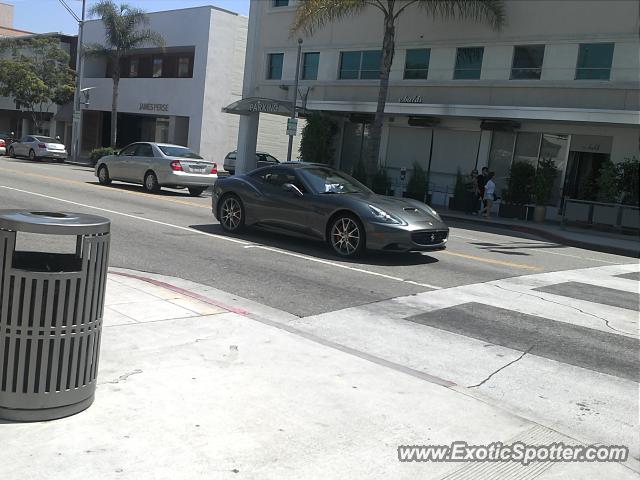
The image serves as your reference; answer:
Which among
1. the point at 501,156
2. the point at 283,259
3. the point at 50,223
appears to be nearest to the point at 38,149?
the point at 501,156

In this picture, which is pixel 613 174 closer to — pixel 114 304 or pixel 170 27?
pixel 114 304

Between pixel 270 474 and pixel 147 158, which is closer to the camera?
pixel 270 474

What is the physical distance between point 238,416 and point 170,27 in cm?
4081

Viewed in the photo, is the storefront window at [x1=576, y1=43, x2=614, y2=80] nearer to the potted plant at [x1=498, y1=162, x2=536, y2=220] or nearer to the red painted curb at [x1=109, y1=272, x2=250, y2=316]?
the potted plant at [x1=498, y1=162, x2=536, y2=220]

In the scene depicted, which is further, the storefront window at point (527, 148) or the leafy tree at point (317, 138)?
the leafy tree at point (317, 138)

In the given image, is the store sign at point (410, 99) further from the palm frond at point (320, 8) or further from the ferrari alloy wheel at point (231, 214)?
the ferrari alloy wheel at point (231, 214)

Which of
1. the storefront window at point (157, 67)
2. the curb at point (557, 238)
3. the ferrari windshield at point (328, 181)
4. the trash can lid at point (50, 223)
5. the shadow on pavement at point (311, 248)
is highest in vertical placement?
the storefront window at point (157, 67)

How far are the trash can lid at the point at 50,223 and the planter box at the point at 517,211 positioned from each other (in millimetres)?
20077

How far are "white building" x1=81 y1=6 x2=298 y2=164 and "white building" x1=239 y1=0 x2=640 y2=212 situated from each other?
7609mm

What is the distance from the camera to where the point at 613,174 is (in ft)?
67.1

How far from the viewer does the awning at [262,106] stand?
27947mm

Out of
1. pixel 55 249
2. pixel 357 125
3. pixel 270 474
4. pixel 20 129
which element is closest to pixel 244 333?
pixel 270 474

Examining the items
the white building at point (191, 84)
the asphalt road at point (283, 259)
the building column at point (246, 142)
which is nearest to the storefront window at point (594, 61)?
the asphalt road at point (283, 259)

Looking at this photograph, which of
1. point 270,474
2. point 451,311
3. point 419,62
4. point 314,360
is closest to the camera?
point 270,474
